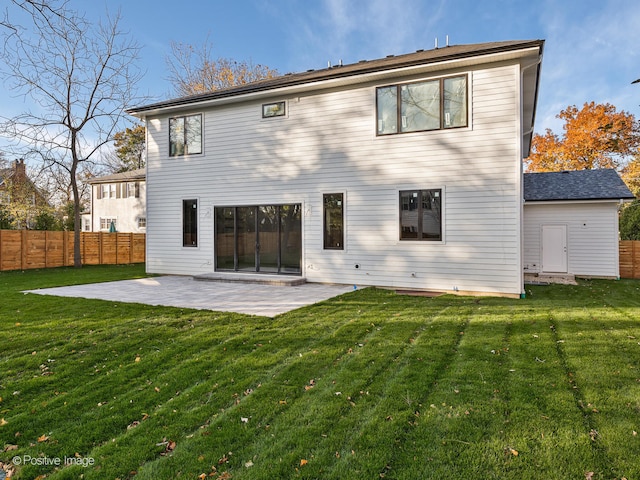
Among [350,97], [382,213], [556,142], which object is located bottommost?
[382,213]

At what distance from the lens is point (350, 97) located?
9.88 meters

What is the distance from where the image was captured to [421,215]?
916cm

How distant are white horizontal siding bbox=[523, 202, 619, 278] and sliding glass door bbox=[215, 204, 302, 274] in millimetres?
8031

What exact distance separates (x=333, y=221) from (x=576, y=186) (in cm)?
884

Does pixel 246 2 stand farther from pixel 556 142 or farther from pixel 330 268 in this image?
pixel 556 142

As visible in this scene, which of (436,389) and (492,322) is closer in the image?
(436,389)

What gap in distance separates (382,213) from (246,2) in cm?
1341

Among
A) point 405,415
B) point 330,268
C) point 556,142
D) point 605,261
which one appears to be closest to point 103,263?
point 330,268

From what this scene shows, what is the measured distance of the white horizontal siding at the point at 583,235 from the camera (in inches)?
468

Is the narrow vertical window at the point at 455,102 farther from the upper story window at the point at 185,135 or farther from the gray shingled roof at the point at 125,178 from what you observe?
the gray shingled roof at the point at 125,178

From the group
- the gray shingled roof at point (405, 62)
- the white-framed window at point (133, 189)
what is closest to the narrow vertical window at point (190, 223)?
the gray shingled roof at point (405, 62)

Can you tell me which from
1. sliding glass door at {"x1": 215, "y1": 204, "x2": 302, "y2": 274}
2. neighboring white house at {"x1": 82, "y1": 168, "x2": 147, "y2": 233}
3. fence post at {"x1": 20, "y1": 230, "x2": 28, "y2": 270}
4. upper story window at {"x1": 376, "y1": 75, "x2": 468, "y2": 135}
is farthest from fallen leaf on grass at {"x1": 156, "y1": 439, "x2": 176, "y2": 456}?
neighboring white house at {"x1": 82, "y1": 168, "x2": 147, "y2": 233}

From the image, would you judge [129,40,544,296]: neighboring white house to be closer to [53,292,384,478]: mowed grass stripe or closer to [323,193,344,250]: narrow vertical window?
[323,193,344,250]: narrow vertical window

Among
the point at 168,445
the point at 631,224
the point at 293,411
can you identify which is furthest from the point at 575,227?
the point at 168,445
